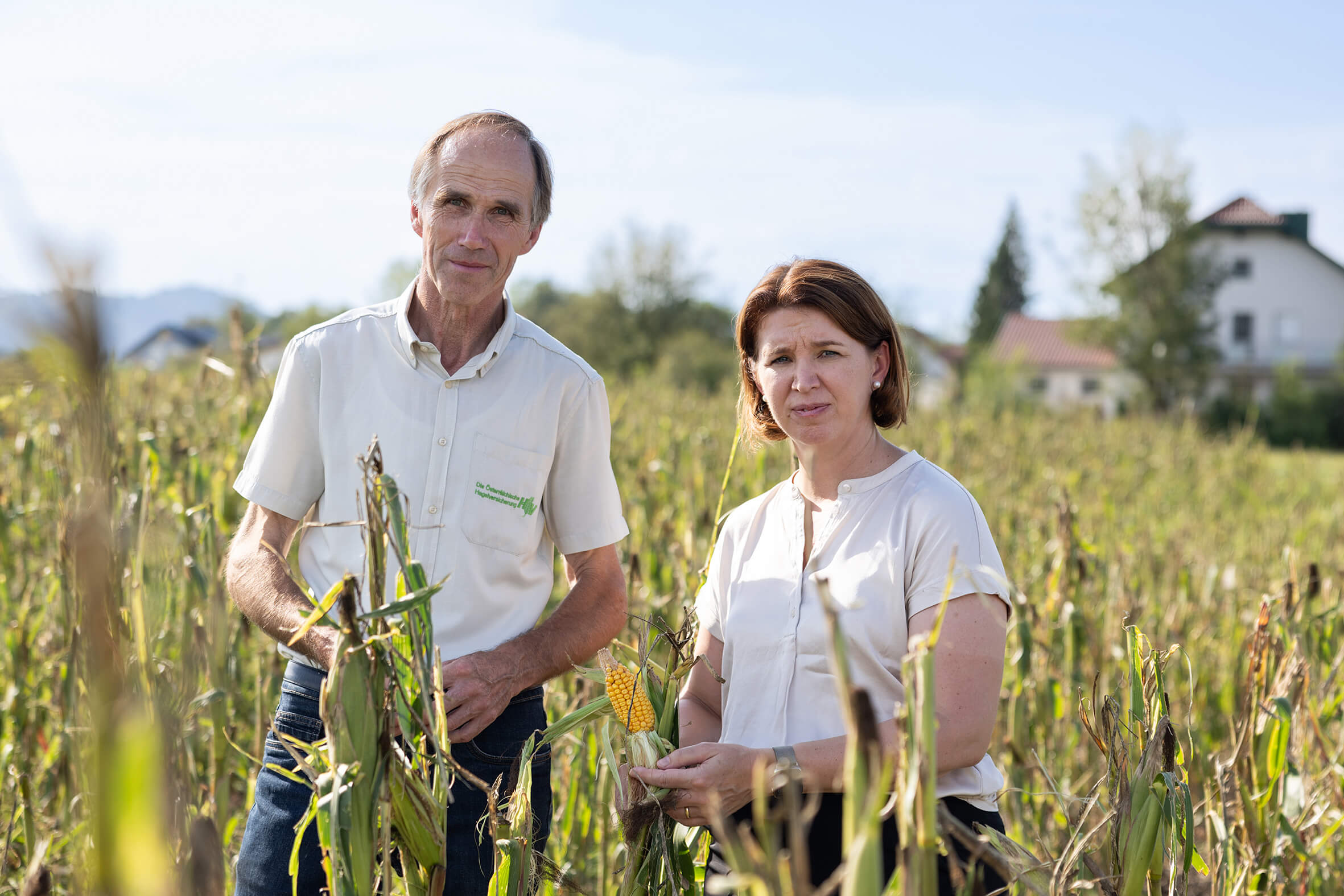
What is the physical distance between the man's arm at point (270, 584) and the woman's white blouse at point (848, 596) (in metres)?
0.77

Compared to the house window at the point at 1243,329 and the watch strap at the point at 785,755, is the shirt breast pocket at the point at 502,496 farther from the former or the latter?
the house window at the point at 1243,329

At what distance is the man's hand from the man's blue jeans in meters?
0.08

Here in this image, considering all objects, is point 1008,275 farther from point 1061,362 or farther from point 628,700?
point 628,700

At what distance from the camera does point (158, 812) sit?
56 cm

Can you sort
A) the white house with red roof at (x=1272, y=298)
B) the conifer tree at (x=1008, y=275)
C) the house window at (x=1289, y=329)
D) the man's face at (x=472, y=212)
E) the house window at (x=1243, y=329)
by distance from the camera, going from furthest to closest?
the conifer tree at (x=1008, y=275) → the house window at (x=1243, y=329) → the house window at (x=1289, y=329) → the white house with red roof at (x=1272, y=298) → the man's face at (x=472, y=212)

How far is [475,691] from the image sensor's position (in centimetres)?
206

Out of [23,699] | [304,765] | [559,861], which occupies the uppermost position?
[304,765]

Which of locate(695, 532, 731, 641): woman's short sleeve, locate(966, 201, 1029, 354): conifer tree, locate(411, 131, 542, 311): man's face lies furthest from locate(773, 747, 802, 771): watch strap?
locate(966, 201, 1029, 354): conifer tree

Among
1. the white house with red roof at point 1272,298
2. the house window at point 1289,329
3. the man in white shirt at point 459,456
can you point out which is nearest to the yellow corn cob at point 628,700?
the man in white shirt at point 459,456

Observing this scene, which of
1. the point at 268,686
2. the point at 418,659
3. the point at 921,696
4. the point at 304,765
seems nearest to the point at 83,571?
the point at 921,696

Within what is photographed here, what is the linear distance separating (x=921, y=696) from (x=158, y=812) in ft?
1.79

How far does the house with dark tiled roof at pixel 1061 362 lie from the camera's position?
39906 millimetres

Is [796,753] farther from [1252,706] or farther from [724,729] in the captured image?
[1252,706]

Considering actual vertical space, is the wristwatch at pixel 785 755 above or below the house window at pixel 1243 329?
below
